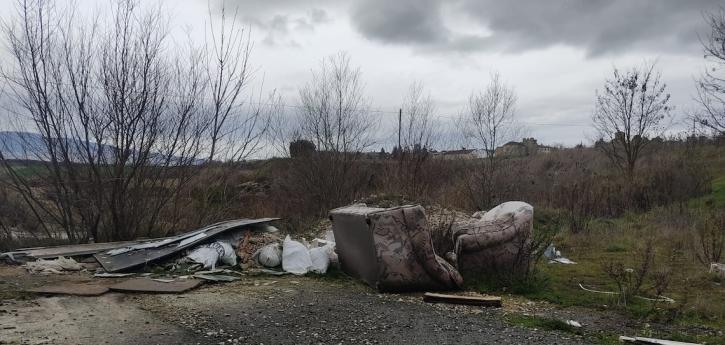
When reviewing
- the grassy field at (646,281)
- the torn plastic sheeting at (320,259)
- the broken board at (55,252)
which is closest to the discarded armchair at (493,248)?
the grassy field at (646,281)

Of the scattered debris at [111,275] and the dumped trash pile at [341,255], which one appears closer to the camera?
the dumped trash pile at [341,255]

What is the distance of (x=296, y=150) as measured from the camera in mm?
14828

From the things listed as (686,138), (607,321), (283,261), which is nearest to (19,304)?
(283,261)

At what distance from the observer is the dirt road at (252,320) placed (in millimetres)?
4148

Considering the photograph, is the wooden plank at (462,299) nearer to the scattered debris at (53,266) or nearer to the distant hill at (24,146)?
the scattered debris at (53,266)

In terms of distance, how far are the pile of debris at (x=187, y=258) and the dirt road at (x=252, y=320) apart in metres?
0.87

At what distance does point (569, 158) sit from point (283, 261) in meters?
23.5

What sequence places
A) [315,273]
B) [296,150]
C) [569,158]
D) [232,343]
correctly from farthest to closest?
[569,158]
[296,150]
[315,273]
[232,343]

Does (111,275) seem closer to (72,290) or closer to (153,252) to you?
(153,252)

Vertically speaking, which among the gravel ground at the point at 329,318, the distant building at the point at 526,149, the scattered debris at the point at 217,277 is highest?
→ the distant building at the point at 526,149

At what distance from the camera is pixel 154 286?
5.78 meters

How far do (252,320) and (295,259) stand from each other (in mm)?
2423

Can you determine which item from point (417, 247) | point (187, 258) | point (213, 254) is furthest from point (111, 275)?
point (417, 247)

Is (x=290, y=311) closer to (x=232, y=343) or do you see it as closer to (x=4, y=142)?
(x=232, y=343)
